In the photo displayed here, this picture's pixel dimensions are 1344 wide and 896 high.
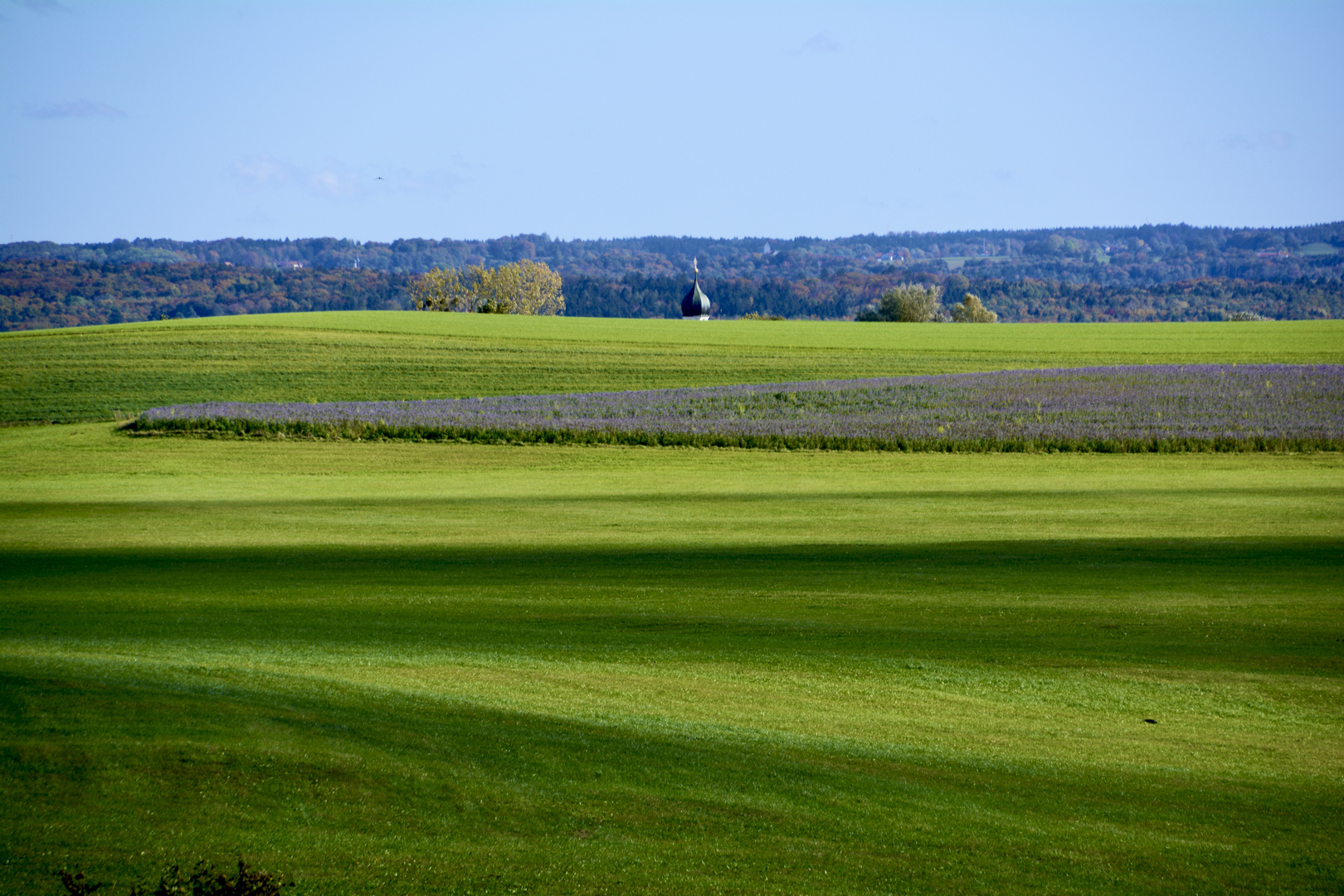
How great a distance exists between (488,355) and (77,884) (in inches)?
2040

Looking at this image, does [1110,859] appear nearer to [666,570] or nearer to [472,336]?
[666,570]

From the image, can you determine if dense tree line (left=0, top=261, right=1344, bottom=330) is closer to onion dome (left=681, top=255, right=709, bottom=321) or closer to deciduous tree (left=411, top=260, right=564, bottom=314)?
deciduous tree (left=411, top=260, right=564, bottom=314)

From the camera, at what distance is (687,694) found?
29.1ft

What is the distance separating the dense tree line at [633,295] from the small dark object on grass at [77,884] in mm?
108427

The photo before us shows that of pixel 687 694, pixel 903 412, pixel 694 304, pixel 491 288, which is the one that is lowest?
pixel 687 694

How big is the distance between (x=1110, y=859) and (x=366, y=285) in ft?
513

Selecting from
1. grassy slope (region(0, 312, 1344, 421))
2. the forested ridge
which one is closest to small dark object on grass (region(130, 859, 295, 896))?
grassy slope (region(0, 312, 1344, 421))

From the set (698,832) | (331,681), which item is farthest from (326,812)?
(331,681)

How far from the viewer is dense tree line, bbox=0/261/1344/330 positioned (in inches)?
4466

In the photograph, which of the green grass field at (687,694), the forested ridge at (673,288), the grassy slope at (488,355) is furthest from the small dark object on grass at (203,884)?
the forested ridge at (673,288)

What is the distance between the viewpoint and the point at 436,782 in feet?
21.7

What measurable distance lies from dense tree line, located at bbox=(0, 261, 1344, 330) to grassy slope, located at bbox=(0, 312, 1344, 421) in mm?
52157

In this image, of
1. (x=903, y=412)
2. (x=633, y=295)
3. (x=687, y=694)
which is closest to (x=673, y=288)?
(x=633, y=295)

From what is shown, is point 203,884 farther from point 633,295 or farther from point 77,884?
point 633,295
